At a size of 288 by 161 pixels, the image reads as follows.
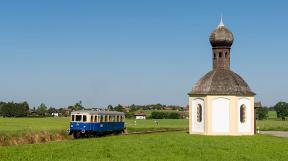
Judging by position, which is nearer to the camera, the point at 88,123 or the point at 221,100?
the point at 88,123

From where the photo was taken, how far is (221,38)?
50.3 m

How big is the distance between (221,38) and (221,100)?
23.2ft

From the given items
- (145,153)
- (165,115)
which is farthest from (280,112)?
(145,153)

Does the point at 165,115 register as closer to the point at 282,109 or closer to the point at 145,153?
the point at 282,109

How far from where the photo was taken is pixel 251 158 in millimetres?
27391

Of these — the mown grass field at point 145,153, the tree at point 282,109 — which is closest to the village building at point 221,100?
the mown grass field at point 145,153

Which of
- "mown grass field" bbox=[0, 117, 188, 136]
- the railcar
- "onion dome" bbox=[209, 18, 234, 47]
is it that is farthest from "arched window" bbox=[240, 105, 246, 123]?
"mown grass field" bbox=[0, 117, 188, 136]

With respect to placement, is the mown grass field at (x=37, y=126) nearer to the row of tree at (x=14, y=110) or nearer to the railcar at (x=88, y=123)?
the railcar at (x=88, y=123)

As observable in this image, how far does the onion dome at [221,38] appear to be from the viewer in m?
50.4

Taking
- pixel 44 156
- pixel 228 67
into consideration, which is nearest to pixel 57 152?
pixel 44 156

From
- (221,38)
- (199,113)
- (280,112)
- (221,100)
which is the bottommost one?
(199,113)

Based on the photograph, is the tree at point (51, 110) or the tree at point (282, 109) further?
the tree at point (51, 110)

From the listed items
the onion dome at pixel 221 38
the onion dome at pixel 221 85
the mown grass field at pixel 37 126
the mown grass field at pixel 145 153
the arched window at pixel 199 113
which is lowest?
the mown grass field at pixel 145 153

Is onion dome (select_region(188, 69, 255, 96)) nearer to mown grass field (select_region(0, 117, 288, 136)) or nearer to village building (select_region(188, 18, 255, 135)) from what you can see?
village building (select_region(188, 18, 255, 135))
